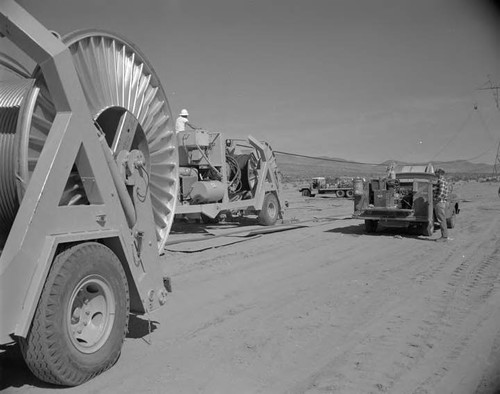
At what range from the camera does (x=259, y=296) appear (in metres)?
6.81

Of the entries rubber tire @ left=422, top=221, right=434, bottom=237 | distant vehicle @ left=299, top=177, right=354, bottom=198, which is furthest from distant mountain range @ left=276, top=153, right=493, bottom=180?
rubber tire @ left=422, top=221, right=434, bottom=237

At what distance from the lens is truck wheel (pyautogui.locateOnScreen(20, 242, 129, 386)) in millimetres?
3430

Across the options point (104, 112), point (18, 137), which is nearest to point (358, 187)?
point (104, 112)

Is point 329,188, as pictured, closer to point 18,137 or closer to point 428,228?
point 428,228

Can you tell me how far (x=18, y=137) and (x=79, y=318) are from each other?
1524 mm

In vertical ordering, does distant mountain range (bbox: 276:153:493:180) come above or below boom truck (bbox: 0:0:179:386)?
above

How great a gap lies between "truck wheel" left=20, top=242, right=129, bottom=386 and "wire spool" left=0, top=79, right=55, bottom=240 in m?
0.68

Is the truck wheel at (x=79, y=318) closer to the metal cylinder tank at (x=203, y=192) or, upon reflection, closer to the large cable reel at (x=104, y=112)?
the large cable reel at (x=104, y=112)

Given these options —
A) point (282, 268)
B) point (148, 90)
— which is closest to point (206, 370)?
point (148, 90)

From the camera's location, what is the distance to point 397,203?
43.2ft

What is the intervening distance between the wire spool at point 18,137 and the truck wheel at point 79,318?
0.68 metres

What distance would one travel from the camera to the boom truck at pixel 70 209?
3.40 meters

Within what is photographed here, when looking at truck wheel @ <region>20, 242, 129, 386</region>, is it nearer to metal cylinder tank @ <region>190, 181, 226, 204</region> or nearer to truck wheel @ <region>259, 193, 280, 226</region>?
metal cylinder tank @ <region>190, 181, 226, 204</region>

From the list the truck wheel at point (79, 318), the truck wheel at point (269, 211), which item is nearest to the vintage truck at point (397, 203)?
the truck wheel at point (269, 211)
